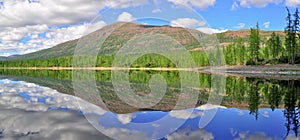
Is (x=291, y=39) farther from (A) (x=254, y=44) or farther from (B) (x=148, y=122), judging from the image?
(B) (x=148, y=122)

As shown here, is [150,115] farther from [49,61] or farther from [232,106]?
[49,61]

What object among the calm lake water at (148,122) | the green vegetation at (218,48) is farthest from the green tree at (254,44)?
the calm lake water at (148,122)

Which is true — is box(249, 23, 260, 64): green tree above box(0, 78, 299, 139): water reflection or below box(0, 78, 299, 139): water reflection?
above

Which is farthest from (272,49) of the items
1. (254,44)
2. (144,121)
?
(144,121)

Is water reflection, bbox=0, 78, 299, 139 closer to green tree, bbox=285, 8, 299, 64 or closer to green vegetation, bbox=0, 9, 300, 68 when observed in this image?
green vegetation, bbox=0, 9, 300, 68

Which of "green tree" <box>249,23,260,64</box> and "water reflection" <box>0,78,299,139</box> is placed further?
"green tree" <box>249,23,260,64</box>

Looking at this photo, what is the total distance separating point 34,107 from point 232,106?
39.2 ft

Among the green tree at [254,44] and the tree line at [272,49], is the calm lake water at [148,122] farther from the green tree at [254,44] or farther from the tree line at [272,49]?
the green tree at [254,44]

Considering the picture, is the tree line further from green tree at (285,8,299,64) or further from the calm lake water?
the calm lake water

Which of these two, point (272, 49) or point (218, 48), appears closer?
point (218, 48)

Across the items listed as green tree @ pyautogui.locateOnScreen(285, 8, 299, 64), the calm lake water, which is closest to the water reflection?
the calm lake water

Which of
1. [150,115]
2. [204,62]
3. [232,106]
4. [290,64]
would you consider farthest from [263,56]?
[150,115]

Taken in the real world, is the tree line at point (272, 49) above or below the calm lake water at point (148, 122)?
above

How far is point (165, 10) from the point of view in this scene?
11.5 meters
